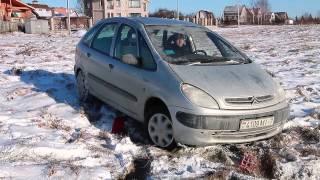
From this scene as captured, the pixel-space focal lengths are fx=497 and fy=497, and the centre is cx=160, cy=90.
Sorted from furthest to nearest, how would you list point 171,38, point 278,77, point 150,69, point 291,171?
point 278,77 < point 171,38 < point 150,69 < point 291,171

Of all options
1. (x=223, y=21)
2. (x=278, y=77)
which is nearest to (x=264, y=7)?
(x=223, y=21)

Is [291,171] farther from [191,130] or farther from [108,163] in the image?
[108,163]

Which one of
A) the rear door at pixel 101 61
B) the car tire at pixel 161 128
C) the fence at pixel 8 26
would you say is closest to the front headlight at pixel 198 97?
the car tire at pixel 161 128

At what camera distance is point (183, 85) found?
5.56 m

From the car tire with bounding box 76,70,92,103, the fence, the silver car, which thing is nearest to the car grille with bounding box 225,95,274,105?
the silver car

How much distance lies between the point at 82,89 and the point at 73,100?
1.05 ft

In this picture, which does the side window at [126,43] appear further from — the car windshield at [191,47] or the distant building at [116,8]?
the distant building at [116,8]

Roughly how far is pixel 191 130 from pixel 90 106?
9.10 ft

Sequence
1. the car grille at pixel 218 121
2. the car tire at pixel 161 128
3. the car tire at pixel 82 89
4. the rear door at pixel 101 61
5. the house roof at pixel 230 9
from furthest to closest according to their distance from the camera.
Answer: the house roof at pixel 230 9
the car tire at pixel 82 89
the rear door at pixel 101 61
the car tire at pixel 161 128
the car grille at pixel 218 121

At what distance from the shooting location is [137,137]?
20.7ft

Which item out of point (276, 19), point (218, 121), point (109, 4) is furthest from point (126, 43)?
point (109, 4)

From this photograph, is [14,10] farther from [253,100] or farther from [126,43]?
[253,100]

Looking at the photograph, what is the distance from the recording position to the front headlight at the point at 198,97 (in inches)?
212

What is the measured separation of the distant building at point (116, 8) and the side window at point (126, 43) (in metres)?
82.6
